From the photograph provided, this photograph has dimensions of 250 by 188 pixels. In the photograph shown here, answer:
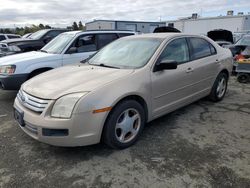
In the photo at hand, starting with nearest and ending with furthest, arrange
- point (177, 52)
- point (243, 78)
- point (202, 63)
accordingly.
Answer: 1. point (177, 52)
2. point (202, 63)
3. point (243, 78)

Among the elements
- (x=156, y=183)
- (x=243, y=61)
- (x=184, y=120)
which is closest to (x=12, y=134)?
(x=156, y=183)

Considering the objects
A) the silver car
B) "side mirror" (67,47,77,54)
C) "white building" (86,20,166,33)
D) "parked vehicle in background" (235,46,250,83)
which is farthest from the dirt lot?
"white building" (86,20,166,33)

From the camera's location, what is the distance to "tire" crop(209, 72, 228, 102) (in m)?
Answer: 4.82

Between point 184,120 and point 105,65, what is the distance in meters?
1.80

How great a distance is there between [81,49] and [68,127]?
3668 millimetres

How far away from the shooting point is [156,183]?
2.41 metres

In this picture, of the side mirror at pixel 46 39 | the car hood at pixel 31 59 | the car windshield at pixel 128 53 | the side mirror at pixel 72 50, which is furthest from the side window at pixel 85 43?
the side mirror at pixel 46 39

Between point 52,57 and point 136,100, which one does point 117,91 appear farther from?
point 52,57

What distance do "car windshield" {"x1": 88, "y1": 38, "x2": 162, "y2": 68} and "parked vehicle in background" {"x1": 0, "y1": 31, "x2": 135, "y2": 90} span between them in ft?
5.31

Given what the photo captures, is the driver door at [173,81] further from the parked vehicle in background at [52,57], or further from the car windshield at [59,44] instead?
the car windshield at [59,44]

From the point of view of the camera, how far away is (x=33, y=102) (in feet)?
9.05

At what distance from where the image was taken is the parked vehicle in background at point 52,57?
187 inches

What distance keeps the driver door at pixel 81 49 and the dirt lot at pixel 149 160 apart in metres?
2.21

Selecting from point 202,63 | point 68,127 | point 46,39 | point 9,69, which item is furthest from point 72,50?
point 46,39
